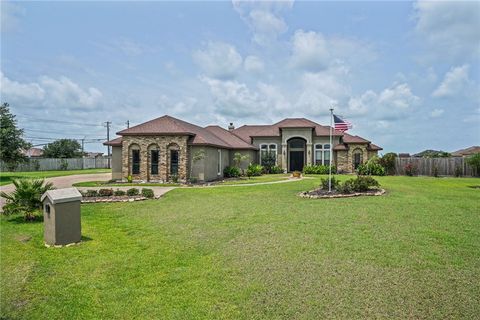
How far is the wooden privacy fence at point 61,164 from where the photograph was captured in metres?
42.9

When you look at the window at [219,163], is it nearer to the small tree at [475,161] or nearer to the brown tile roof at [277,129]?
the brown tile roof at [277,129]

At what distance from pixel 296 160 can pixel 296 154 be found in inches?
24.0

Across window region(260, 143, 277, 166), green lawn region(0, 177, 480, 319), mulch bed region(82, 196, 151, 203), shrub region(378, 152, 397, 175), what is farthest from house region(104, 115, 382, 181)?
green lawn region(0, 177, 480, 319)

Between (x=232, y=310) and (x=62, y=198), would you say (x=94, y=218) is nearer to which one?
(x=62, y=198)

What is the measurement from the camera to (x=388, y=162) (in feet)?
99.0

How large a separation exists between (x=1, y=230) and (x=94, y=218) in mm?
2588

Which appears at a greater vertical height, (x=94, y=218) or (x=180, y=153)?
(x=180, y=153)

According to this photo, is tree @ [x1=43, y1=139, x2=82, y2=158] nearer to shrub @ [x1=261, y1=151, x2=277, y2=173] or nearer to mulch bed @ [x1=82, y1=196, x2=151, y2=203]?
shrub @ [x1=261, y1=151, x2=277, y2=173]

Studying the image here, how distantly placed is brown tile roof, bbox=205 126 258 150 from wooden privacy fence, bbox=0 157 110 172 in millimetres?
21626

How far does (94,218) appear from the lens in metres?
11.2

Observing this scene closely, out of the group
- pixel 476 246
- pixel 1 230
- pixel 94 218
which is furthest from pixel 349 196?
pixel 1 230

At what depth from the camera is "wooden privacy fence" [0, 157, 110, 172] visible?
141ft

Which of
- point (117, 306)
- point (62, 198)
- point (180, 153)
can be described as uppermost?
point (180, 153)

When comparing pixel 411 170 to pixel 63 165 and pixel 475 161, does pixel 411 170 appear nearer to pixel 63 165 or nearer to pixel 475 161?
pixel 475 161
